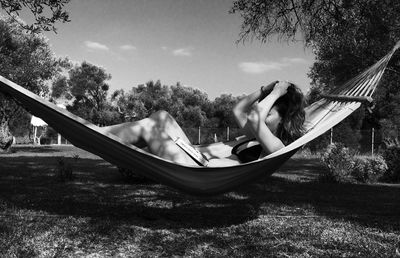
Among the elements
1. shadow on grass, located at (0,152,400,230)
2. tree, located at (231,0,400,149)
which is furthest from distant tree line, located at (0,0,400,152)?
shadow on grass, located at (0,152,400,230)

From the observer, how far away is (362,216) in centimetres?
484

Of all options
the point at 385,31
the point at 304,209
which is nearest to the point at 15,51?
the point at 385,31

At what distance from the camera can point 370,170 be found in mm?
9031

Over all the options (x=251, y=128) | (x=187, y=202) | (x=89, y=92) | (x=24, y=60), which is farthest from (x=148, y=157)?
(x=89, y=92)

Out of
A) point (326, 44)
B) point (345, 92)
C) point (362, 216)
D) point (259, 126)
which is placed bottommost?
point (362, 216)

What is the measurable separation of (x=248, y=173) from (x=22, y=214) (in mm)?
2409

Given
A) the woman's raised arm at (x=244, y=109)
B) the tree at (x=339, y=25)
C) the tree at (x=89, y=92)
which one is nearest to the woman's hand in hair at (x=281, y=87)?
the woman's raised arm at (x=244, y=109)

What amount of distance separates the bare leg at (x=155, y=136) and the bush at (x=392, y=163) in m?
7.19

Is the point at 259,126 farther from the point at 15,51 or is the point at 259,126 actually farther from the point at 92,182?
the point at 15,51

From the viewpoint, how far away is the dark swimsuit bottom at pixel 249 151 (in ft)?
13.2

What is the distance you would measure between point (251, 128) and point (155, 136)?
87 centimetres

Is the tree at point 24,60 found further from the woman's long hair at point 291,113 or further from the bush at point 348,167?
the woman's long hair at point 291,113

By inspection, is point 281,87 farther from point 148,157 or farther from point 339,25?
point 339,25

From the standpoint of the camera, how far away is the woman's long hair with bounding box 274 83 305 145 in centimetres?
388
